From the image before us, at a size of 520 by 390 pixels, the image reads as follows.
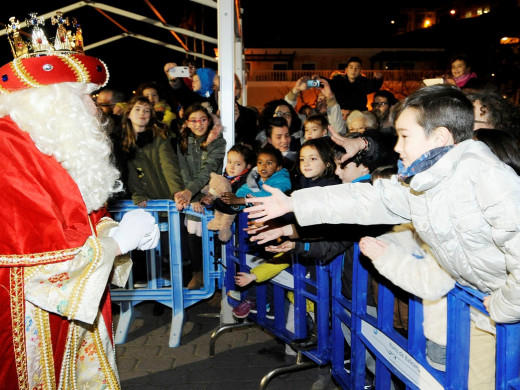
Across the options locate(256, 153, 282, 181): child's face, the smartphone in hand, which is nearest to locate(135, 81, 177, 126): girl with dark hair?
the smartphone in hand

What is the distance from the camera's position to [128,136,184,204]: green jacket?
5.23 m

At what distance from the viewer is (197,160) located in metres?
5.47

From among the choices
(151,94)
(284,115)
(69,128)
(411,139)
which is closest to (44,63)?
(69,128)

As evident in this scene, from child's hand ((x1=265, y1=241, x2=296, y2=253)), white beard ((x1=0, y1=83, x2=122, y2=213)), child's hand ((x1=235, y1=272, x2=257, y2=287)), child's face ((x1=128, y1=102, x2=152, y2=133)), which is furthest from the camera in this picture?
child's face ((x1=128, y1=102, x2=152, y2=133))

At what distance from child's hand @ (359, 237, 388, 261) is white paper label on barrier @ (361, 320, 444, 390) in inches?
21.1

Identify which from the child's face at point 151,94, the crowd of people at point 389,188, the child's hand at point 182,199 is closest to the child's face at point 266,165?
the crowd of people at point 389,188

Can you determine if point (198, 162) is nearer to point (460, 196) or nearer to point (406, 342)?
point (406, 342)

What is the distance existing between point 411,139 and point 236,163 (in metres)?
2.78

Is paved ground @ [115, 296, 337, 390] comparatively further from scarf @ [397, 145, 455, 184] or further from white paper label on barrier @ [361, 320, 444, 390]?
scarf @ [397, 145, 455, 184]

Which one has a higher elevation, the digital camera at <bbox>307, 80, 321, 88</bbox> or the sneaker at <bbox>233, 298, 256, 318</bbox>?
the digital camera at <bbox>307, 80, 321, 88</bbox>

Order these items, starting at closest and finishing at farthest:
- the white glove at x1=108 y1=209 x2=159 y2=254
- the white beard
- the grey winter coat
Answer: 1. the grey winter coat
2. the white beard
3. the white glove at x1=108 y1=209 x2=159 y2=254

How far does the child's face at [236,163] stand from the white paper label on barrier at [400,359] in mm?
2268

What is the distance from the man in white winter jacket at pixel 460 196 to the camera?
186 cm

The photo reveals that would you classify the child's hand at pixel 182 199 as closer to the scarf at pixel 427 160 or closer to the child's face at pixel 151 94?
the child's face at pixel 151 94
